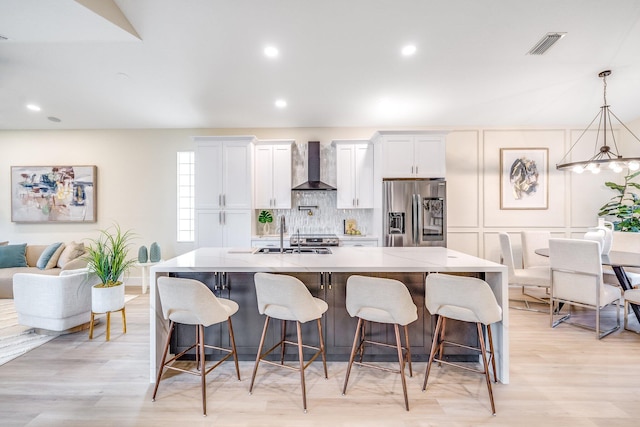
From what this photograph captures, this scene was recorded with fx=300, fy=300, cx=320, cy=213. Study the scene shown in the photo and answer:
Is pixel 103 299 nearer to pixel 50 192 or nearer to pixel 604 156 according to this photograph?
pixel 50 192

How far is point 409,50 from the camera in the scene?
324 cm

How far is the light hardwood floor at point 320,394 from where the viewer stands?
1909 millimetres

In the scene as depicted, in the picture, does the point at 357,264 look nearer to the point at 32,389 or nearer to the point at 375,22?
the point at 375,22

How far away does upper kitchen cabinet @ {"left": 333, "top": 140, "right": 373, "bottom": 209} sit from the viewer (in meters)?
4.88

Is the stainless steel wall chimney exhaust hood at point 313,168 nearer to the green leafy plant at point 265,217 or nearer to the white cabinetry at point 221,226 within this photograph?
the green leafy plant at point 265,217

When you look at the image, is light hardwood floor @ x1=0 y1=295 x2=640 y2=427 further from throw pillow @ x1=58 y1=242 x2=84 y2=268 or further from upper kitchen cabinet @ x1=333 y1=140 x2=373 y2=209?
upper kitchen cabinet @ x1=333 y1=140 x2=373 y2=209

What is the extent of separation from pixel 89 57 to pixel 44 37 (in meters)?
0.41

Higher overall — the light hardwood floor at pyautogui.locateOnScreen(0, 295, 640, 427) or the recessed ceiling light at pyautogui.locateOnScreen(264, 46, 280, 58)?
the recessed ceiling light at pyautogui.locateOnScreen(264, 46, 280, 58)

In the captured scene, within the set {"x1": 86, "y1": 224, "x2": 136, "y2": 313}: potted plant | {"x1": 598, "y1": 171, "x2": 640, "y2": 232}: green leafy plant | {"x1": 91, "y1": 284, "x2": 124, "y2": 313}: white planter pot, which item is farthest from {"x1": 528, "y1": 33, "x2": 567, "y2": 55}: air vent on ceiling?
{"x1": 91, "y1": 284, "x2": 124, "y2": 313}: white planter pot

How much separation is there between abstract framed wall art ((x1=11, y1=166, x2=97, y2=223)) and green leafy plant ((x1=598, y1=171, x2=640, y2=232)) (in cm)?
849

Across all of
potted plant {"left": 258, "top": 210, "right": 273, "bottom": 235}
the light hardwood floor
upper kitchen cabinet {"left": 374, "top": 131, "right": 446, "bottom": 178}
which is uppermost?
upper kitchen cabinet {"left": 374, "top": 131, "right": 446, "bottom": 178}

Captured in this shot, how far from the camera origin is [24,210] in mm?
5223

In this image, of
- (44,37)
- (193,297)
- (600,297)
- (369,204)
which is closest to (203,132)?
(44,37)

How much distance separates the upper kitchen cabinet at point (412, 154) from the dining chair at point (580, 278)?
1807 mm
